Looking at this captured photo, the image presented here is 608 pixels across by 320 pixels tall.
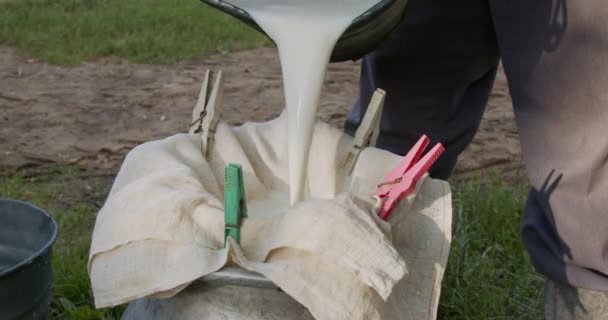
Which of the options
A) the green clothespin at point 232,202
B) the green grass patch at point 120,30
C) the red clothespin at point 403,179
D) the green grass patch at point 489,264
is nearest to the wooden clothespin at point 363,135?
the red clothespin at point 403,179

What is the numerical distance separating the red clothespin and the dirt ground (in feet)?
5.36

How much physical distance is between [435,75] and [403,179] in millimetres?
817

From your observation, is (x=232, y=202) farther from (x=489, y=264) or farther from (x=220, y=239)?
(x=489, y=264)

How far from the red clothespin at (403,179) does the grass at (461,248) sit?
2.59 ft

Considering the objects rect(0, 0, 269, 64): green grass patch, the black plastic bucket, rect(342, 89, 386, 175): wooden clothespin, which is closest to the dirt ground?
rect(0, 0, 269, 64): green grass patch

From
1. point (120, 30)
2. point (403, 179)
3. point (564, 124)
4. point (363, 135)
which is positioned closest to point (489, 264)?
point (564, 124)

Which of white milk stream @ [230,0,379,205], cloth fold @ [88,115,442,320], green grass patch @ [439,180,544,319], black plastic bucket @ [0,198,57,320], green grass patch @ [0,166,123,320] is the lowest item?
green grass patch @ [0,166,123,320]

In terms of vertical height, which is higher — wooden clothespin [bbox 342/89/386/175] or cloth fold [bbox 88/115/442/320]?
wooden clothespin [bbox 342/89/386/175]

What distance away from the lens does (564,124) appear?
5.49 feet

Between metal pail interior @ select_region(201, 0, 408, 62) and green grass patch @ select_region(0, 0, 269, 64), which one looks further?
green grass patch @ select_region(0, 0, 269, 64)

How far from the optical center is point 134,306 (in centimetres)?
136

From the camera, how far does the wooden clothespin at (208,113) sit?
4.92 ft

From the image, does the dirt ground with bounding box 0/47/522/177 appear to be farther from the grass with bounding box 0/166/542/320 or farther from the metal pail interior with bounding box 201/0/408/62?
the metal pail interior with bounding box 201/0/408/62

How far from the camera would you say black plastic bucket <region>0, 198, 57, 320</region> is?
1549 mm
